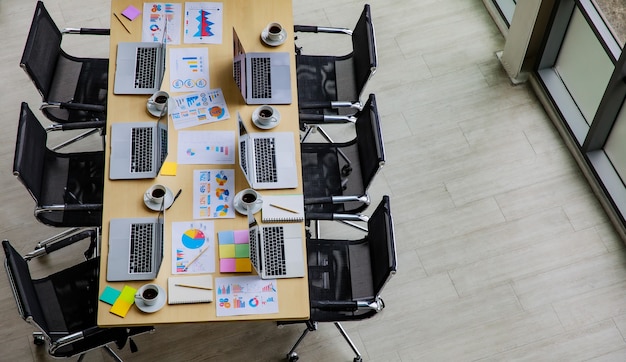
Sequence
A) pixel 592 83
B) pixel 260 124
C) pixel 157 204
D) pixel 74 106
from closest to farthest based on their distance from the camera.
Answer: pixel 157 204 → pixel 260 124 → pixel 74 106 → pixel 592 83

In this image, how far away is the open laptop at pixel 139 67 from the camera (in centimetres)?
485

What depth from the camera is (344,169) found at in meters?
5.02

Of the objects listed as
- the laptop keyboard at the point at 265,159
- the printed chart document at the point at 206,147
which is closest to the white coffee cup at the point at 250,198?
the laptop keyboard at the point at 265,159

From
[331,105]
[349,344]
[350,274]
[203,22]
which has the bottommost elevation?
[349,344]

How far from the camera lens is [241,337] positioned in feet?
16.6

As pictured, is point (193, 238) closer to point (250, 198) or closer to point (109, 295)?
point (250, 198)

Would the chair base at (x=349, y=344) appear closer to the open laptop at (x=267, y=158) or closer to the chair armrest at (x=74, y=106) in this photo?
Result: the open laptop at (x=267, y=158)

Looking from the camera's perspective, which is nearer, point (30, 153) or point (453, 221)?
point (30, 153)

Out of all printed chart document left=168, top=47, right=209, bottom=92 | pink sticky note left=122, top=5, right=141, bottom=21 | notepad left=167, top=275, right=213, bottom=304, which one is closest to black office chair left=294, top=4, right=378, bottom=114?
printed chart document left=168, top=47, right=209, bottom=92

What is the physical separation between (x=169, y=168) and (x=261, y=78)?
2.75ft

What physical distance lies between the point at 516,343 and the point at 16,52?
413 cm

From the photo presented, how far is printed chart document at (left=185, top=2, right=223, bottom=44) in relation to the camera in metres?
5.07

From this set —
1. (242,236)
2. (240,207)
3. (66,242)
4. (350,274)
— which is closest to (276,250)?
(242,236)

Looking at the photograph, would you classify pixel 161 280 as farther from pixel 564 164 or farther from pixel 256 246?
pixel 564 164
